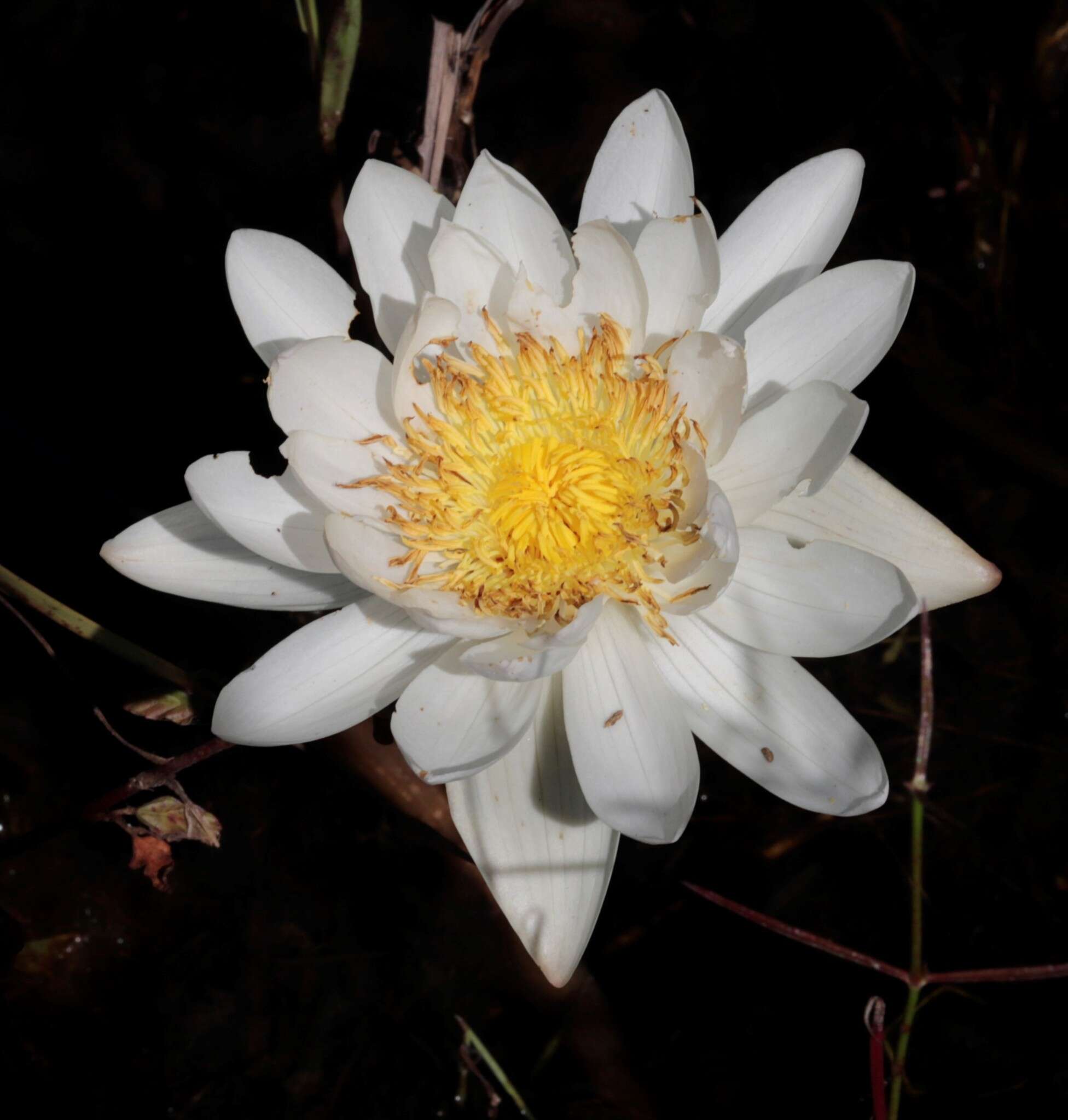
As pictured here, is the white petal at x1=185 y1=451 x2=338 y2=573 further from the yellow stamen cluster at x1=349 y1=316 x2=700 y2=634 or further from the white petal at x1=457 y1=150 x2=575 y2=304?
the white petal at x1=457 y1=150 x2=575 y2=304

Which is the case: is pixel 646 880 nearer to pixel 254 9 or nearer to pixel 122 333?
pixel 122 333

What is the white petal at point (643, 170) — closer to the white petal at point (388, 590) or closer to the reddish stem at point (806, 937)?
the white petal at point (388, 590)

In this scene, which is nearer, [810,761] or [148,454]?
[810,761]

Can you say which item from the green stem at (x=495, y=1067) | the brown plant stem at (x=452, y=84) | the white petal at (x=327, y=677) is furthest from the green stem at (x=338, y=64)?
the green stem at (x=495, y=1067)

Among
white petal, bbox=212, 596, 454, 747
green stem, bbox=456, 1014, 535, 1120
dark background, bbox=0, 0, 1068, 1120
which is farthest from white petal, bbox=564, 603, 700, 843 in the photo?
green stem, bbox=456, 1014, 535, 1120

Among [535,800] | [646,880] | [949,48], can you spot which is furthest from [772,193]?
[646,880]
